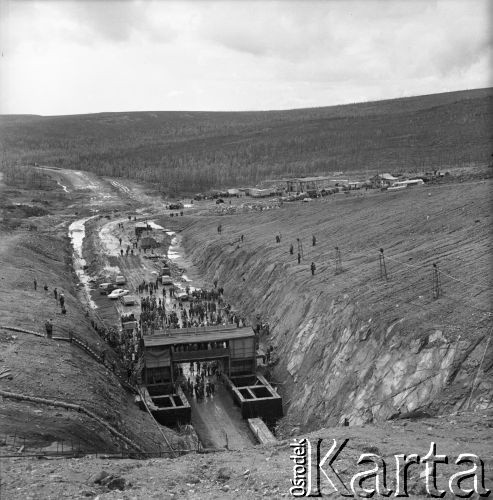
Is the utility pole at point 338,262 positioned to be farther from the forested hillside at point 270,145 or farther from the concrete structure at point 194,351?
the forested hillside at point 270,145

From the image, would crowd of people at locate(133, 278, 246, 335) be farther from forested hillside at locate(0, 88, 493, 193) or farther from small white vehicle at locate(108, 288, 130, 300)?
forested hillside at locate(0, 88, 493, 193)

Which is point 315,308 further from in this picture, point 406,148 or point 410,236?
point 406,148

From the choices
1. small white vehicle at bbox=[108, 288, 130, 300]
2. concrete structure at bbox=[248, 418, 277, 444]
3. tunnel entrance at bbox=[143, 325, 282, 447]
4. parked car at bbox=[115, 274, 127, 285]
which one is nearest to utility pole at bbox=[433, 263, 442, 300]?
tunnel entrance at bbox=[143, 325, 282, 447]

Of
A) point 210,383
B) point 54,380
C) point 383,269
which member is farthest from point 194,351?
point 383,269

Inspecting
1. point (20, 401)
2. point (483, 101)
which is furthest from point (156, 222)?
point (483, 101)

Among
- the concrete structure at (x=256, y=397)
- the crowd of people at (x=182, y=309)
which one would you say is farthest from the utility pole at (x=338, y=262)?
the concrete structure at (x=256, y=397)

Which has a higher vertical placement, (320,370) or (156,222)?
(156,222)

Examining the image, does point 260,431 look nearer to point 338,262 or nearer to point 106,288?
point 338,262
